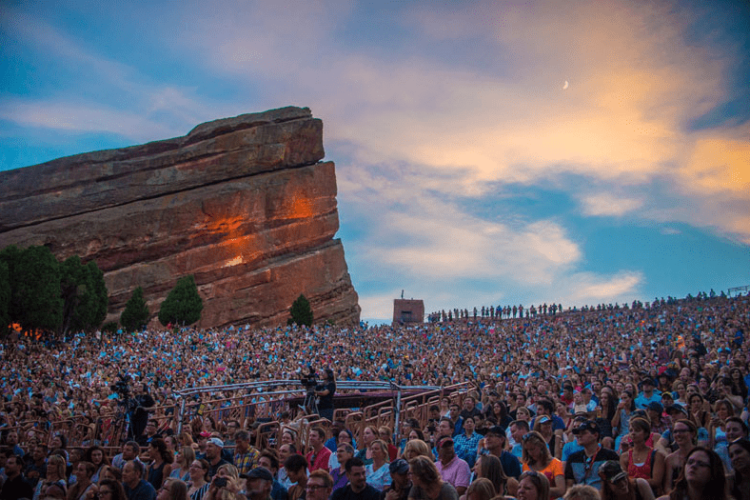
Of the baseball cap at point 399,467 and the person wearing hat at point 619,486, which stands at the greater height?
the baseball cap at point 399,467

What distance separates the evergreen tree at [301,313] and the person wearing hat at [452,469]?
48480 mm

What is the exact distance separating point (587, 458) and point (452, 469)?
1.39 meters

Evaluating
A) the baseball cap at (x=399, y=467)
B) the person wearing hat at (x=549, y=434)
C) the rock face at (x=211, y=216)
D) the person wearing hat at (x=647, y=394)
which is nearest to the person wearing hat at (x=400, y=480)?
the baseball cap at (x=399, y=467)

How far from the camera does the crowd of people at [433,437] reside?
609 cm

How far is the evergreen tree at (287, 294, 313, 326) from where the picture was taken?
55375 millimetres

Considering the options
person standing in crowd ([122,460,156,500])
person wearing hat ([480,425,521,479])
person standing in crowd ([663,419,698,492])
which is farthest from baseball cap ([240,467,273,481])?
person standing in crowd ([663,419,698,492])

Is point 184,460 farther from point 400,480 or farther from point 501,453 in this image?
point 501,453

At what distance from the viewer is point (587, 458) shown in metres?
6.71

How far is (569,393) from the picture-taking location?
37.4 feet

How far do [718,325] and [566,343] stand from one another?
255 inches

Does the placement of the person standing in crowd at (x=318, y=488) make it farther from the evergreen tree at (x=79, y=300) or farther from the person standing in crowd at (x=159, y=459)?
the evergreen tree at (x=79, y=300)

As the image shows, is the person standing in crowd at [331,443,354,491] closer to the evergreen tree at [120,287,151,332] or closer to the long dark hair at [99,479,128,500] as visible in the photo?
the long dark hair at [99,479,128,500]

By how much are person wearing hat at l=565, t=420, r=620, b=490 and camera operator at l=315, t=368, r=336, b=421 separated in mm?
6135

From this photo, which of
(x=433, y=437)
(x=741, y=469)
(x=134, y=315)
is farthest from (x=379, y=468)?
(x=134, y=315)
